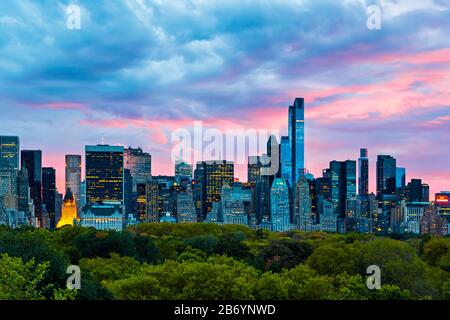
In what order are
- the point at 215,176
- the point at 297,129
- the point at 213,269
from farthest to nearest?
1. the point at 215,176
2. the point at 297,129
3. the point at 213,269

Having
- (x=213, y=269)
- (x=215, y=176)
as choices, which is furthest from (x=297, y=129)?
(x=213, y=269)

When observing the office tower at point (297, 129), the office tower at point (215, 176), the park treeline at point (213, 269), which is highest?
the office tower at point (297, 129)

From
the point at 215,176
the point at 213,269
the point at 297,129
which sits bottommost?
the point at 213,269

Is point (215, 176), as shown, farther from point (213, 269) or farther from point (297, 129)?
point (213, 269)

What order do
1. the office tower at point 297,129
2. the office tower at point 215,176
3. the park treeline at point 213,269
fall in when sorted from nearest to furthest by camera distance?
the park treeline at point 213,269 < the office tower at point 297,129 < the office tower at point 215,176

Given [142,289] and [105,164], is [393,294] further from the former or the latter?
[105,164]

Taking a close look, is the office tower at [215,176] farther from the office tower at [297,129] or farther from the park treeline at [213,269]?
the park treeline at [213,269]

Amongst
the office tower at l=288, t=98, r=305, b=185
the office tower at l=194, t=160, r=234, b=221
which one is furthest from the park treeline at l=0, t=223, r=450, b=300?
the office tower at l=194, t=160, r=234, b=221

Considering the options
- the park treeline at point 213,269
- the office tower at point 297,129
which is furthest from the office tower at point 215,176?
the park treeline at point 213,269
